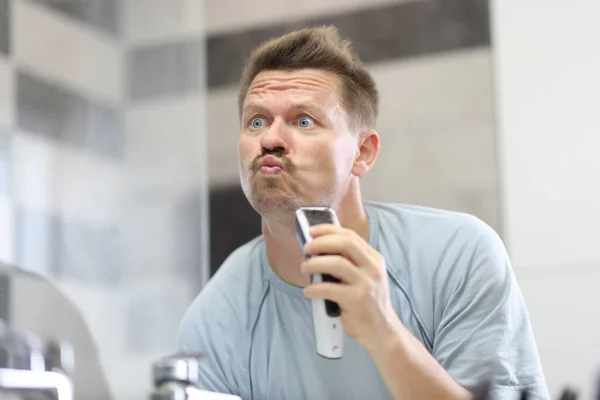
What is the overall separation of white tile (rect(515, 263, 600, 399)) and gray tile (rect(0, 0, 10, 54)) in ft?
3.21

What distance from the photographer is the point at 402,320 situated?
137cm

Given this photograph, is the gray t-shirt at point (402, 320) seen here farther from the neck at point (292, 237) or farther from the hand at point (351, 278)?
the hand at point (351, 278)

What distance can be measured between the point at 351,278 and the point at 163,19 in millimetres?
990

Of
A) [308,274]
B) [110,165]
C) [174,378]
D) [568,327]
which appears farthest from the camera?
[110,165]

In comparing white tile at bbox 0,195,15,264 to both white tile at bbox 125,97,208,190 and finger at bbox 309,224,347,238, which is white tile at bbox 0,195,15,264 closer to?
white tile at bbox 125,97,208,190

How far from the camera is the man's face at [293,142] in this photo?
4.56 ft

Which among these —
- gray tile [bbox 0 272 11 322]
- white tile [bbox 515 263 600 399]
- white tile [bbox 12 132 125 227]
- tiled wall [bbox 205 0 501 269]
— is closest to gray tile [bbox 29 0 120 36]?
white tile [bbox 12 132 125 227]

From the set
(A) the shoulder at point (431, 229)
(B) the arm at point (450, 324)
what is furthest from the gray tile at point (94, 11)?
(B) the arm at point (450, 324)

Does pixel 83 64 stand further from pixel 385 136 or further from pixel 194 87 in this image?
pixel 385 136

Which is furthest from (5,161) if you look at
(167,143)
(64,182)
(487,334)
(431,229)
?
(487,334)

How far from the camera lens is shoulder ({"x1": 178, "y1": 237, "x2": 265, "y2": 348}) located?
4.79ft

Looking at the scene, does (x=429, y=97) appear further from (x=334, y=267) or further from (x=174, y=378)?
(x=174, y=378)

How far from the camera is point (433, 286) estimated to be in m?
1.37

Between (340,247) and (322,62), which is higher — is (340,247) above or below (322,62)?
below
